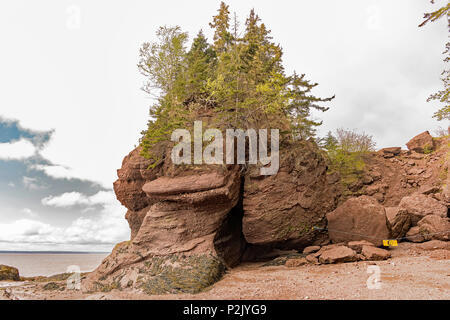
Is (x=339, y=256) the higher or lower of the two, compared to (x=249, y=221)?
lower

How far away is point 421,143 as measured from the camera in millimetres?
26203

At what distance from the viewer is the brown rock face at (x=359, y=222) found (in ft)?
38.0

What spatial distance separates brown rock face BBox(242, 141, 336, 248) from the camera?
13.1 m

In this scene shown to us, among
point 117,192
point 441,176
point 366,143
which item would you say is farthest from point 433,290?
point 366,143

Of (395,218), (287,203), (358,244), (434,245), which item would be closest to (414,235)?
(395,218)

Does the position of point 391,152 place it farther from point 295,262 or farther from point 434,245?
point 295,262

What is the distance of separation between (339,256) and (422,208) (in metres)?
7.23

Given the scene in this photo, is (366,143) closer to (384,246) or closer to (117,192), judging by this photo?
(384,246)

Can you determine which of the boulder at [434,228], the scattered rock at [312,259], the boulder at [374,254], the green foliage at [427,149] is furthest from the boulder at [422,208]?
the green foliage at [427,149]

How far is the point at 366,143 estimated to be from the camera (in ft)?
94.2

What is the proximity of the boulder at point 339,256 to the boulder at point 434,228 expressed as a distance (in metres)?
4.77

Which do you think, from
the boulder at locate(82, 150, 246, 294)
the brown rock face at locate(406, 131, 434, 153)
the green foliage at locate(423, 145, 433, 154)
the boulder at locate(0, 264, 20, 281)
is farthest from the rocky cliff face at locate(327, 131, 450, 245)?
the boulder at locate(0, 264, 20, 281)

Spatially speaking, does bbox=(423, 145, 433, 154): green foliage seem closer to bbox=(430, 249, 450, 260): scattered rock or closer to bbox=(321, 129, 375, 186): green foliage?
bbox=(321, 129, 375, 186): green foliage

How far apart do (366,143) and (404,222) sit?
18194mm
